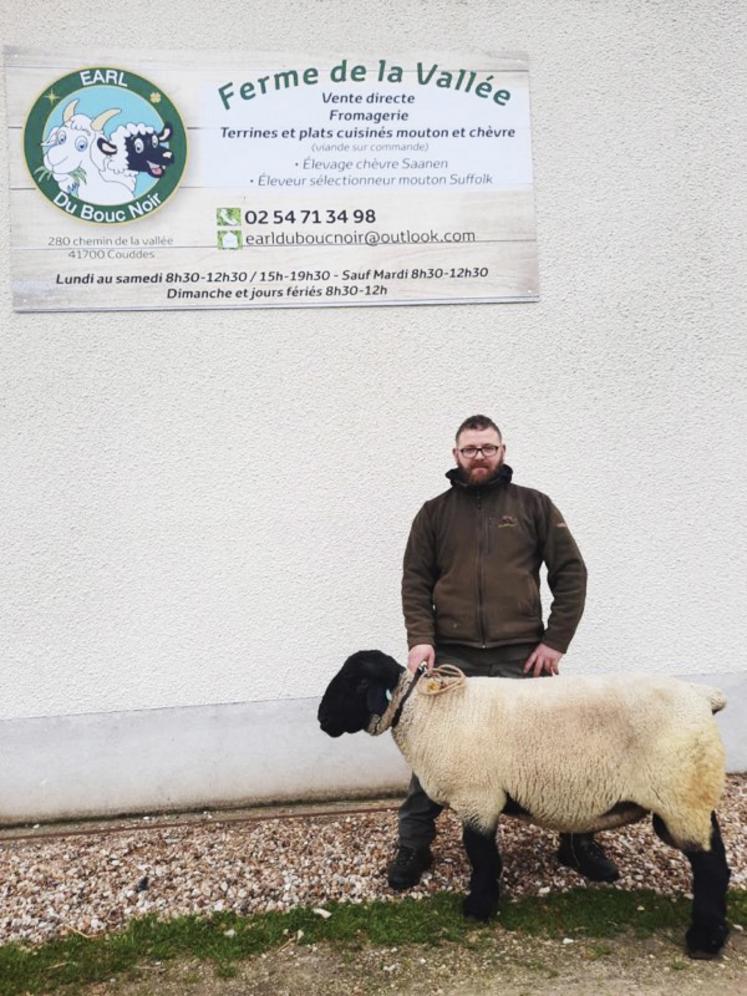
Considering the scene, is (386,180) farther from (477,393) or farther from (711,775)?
(711,775)

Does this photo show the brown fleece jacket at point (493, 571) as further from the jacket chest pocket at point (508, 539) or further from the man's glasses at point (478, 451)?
the man's glasses at point (478, 451)

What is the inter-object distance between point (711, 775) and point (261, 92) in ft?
15.3

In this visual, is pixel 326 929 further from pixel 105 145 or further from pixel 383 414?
pixel 105 145

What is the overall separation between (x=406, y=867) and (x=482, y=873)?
0.49 metres

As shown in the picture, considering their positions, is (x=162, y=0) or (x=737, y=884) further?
(x=162, y=0)

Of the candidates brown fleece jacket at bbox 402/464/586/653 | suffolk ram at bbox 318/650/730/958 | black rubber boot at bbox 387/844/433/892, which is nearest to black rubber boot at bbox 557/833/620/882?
suffolk ram at bbox 318/650/730/958

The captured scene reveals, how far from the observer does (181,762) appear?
457 centimetres

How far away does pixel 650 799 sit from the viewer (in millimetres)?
2961

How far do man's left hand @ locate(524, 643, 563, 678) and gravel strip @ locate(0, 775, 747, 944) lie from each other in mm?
1035

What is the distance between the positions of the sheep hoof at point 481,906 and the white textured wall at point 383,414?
169 cm

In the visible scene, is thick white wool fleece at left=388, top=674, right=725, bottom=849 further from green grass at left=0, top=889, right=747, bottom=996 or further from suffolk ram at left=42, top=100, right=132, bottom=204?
suffolk ram at left=42, top=100, right=132, bottom=204

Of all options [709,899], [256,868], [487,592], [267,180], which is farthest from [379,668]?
[267,180]

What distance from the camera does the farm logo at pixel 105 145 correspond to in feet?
15.3

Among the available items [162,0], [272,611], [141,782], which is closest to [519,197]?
[162,0]
